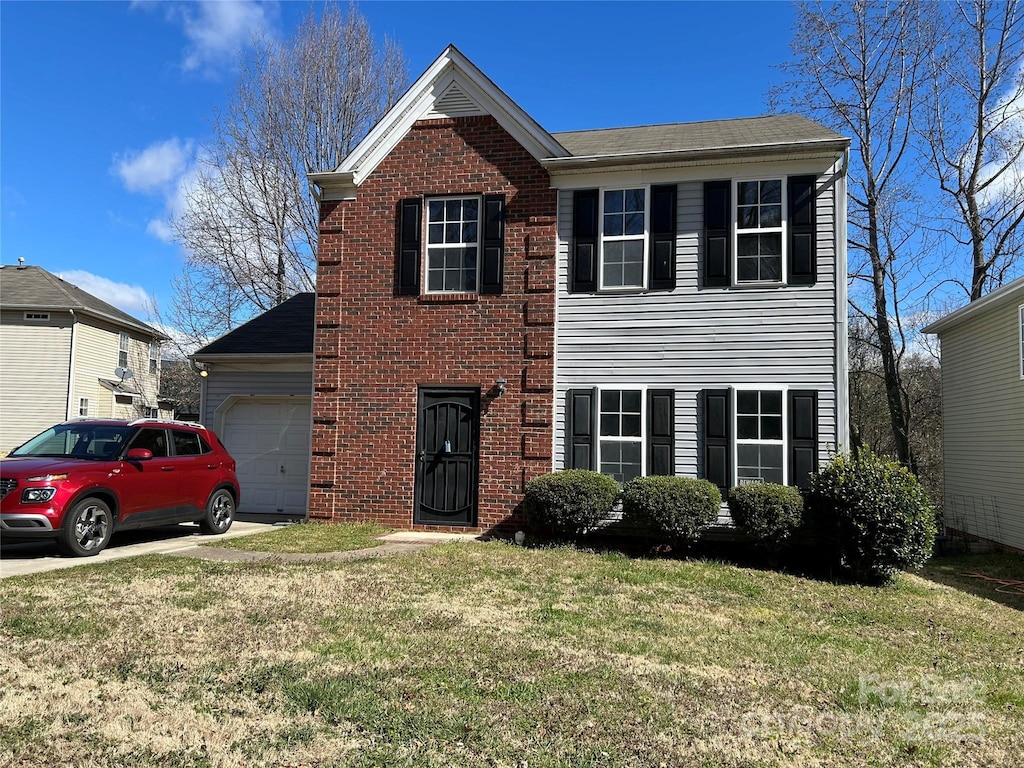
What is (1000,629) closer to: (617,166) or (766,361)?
(766,361)

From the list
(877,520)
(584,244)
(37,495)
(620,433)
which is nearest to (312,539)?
(37,495)

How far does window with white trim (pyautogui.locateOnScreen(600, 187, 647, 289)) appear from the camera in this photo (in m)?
11.5

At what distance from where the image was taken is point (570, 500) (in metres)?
10.2

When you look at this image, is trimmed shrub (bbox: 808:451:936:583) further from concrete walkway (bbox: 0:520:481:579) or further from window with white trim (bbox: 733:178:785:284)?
concrete walkway (bbox: 0:520:481:579)

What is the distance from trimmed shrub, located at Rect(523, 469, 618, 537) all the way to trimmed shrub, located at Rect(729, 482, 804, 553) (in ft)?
5.90

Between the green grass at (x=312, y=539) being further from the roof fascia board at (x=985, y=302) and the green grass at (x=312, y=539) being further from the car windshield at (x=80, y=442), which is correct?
the roof fascia board at (x=985, y=302)

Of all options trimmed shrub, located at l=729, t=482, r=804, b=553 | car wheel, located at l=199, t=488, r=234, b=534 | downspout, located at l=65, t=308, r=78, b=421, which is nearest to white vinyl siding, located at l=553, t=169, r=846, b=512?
trimmed shrub, located at l=729, t=482, r=804, b=553

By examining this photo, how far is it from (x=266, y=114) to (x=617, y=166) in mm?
18791

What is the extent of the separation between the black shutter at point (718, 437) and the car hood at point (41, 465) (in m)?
8.32

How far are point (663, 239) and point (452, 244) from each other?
3.52 metres

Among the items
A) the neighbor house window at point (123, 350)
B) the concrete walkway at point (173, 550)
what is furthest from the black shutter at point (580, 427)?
the neighbor house window at point (123, 350)

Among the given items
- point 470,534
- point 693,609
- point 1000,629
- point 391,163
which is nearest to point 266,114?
point 391,163

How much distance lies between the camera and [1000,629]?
7078 mm

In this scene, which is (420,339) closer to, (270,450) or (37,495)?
(270,450)
